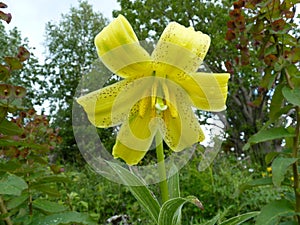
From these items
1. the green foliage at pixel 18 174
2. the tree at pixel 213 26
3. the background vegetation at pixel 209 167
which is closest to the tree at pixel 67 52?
the tree at pixel 213 26

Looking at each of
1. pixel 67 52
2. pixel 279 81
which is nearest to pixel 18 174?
pixel 279 81

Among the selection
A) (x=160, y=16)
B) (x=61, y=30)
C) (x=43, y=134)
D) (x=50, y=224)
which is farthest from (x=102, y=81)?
(x=61, y=30)

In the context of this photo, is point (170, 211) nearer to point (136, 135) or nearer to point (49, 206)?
A: point (136, 135)

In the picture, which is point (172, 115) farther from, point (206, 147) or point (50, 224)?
point (50, 224)

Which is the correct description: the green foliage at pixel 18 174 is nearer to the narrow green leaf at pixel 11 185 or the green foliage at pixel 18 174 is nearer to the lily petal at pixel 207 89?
the narrow green leaf at pixel 11 185

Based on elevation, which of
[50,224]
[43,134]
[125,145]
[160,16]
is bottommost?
[50,224]

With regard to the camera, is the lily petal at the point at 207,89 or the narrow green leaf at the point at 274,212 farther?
the narrow green leaf at the point at 274,212
